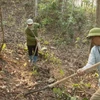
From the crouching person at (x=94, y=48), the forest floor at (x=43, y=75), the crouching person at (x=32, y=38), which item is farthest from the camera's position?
the crouching person at (x=32, y=38)

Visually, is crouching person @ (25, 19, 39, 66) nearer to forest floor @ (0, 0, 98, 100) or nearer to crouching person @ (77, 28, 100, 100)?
forest floor @ (0, 0, 98, 100)

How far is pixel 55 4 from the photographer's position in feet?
57.4

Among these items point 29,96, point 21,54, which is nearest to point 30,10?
point 21,54

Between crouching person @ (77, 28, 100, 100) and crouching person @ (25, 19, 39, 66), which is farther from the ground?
crouching person @ (77, 28, 100, 100)

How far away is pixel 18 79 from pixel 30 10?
1334 cm

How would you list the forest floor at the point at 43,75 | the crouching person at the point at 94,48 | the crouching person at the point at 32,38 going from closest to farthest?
the crouching person at the point at 94,48
the forest floor at the point at 43,75
the crouching person at the point at 32,38

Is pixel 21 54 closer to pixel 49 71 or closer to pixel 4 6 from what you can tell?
pixel 49 71

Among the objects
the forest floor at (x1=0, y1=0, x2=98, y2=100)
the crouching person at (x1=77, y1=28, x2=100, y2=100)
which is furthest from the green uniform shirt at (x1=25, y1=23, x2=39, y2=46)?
the crouching person at (x1=77, y1=28, x2=100, y2=100)

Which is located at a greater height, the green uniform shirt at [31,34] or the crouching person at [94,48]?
the crouching person at [94,48]

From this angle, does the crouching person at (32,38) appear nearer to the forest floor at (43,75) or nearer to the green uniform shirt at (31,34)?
the green uniform shirt at (31,34)

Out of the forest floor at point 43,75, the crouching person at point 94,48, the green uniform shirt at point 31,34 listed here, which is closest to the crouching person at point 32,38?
the green uniform shirt at point 31,34

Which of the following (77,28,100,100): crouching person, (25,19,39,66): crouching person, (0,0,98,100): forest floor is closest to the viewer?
(77,28,100,100): crouching person

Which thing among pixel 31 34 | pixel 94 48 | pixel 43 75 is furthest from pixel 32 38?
pixel 94 48

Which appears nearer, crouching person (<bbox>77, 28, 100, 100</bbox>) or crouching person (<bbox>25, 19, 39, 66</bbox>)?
crouching person (<bbox>77, 28, 100, 100</bbox>)
